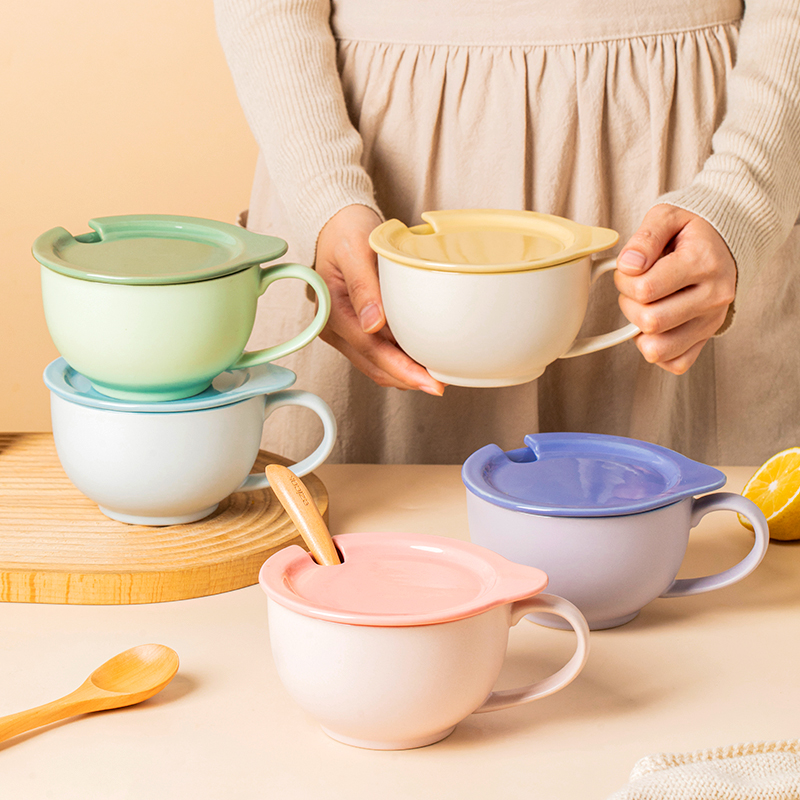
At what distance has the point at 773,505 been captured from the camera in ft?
2.56

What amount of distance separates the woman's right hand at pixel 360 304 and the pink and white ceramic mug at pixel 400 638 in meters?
0.31

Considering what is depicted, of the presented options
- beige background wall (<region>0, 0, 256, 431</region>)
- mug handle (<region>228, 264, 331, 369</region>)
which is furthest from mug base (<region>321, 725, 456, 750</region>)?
beige background wall (<region>0, 0, 256, 431</region>)

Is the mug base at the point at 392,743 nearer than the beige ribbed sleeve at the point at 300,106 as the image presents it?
Yes

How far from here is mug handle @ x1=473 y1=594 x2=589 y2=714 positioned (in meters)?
0.53

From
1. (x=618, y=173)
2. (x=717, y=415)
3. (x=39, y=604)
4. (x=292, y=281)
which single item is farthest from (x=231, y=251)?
(x=717, y=415)

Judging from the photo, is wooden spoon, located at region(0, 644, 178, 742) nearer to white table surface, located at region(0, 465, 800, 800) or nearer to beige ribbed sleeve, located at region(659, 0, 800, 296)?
white table surface, located at region(0, 465, 800, 800)

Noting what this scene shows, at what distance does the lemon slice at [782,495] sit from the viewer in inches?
30.3

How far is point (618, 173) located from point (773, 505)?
439mm

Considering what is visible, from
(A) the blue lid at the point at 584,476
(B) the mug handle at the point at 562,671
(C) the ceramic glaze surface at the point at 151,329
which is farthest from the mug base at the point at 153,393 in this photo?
(B) the mug handle at the point at 562,671

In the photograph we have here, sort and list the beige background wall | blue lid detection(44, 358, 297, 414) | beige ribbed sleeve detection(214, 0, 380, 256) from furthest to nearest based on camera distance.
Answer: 1. the beige background wall
2. beige ribbed sleeve detection(214, 0, 380, 256)
3. blue lid detection(44, 358, 297, 414)

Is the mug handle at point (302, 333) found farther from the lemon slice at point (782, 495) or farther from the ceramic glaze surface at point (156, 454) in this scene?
the lemon slice at point (782, 495)

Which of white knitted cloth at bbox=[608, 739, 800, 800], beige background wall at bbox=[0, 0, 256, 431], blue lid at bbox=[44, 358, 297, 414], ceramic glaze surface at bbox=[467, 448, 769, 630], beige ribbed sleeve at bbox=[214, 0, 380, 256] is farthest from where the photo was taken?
beige background wall at bbox=[0, 0, 256, 431]

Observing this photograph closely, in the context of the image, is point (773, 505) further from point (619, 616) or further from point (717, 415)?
point (717, 415)

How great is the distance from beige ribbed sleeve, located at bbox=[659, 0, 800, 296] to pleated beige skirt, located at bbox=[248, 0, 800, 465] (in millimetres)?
69
